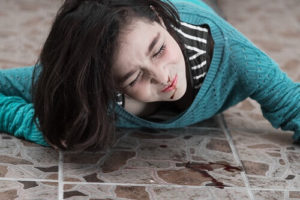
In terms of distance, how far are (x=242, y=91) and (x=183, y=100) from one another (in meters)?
0.17

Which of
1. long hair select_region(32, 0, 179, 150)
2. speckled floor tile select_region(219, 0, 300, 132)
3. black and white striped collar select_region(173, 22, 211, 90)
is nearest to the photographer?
long hair select_region(32, 0, 179, 150)

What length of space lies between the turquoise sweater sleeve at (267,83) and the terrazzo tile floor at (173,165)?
10 cm

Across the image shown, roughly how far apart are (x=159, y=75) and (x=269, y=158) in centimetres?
42

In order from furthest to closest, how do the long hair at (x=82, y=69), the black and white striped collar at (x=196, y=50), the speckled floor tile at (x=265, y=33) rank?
the speckled floor tile at (x=265, y=33) → the black and white striped collar at (x=196, y=50) → the long hair at (x=82, y=69)

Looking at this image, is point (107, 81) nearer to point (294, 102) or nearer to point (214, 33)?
point (214, 33)

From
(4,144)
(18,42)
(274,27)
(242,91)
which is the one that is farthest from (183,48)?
(274,27)

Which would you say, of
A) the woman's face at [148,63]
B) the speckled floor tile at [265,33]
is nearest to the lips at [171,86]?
the woman's face at [148,63]

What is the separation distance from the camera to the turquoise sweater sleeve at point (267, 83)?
1560 mm

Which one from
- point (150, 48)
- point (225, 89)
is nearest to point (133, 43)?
point (150, 48)

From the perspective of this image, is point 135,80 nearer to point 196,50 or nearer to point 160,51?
point 160,51

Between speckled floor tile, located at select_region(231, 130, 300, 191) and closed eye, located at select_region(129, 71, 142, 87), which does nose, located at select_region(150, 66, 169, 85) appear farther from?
speckled floor tile, located at select_region(231, 130, 300, 191)

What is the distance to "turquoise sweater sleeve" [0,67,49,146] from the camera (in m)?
1.56

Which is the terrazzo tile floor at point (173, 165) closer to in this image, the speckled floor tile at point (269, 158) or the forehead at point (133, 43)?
the speckled floor tile at point (269, 158)

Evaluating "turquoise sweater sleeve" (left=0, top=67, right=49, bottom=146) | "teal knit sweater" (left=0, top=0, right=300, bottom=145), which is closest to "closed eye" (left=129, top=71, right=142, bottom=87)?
"teal knit sweater" (left=0, top=0, right=300, bottom=145)
